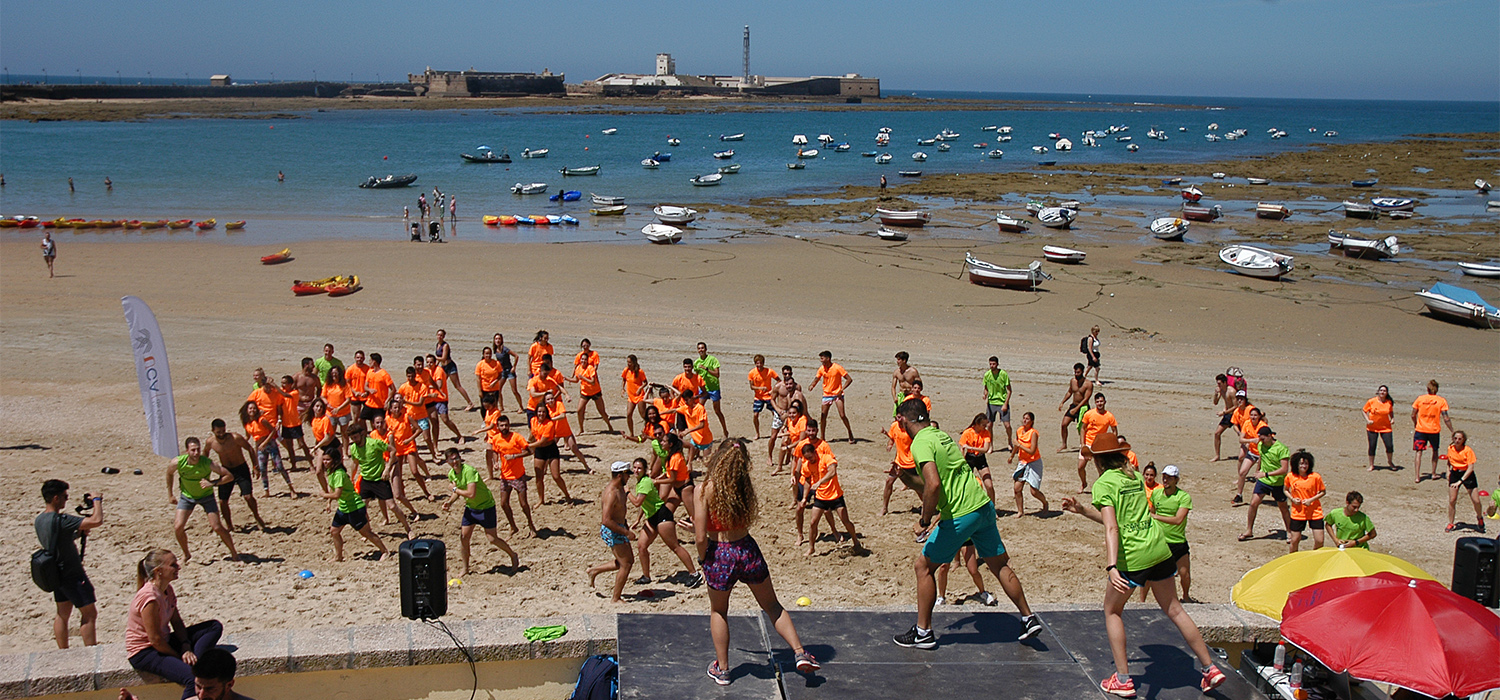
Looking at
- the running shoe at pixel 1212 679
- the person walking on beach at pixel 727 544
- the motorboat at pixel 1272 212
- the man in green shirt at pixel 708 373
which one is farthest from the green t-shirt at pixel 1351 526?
the motorboat at pixel 1272 212

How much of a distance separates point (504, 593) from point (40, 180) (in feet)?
183

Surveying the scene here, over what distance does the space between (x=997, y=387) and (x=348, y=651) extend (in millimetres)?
9041

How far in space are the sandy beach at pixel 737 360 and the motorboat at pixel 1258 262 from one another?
0.53m

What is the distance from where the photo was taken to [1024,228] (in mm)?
37812

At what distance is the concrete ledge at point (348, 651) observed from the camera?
6.32m

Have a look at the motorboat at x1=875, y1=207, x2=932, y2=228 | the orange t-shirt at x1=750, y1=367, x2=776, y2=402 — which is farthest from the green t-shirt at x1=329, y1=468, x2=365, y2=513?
the motorboat at x1=875, y1=207, x2=932, y2=228

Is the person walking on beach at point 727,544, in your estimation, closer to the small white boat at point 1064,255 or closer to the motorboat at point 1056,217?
the small white boat at point 1064,255

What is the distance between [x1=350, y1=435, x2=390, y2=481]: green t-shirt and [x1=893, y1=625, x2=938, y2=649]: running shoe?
19.6ft

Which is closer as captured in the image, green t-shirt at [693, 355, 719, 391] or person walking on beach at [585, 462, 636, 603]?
person walking on beach at [585, 462, 636, 603]

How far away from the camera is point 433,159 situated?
7031 centimetres

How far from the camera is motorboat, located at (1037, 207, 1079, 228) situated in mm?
38438

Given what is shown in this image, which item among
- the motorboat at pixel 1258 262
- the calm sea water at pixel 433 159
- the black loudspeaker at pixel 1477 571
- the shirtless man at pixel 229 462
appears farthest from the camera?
the calm sea water at pixel 433 159

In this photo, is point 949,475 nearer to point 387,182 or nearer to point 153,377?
point 153,377

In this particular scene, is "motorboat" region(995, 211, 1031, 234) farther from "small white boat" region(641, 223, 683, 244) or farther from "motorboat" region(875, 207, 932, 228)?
"small white boat" region(641, 223, 683, 244)
